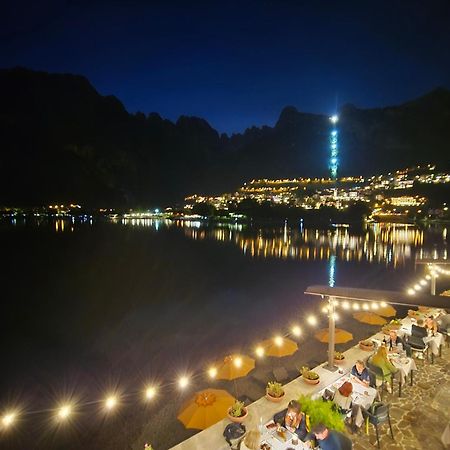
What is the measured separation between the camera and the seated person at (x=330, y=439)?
18.3 feet

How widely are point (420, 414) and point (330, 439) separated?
13.1 feet

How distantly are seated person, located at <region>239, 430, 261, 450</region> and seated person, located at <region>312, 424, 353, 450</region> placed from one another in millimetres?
1205

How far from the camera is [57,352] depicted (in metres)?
20.1

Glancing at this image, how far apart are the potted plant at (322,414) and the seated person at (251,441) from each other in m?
1.17

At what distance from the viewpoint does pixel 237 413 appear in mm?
7812

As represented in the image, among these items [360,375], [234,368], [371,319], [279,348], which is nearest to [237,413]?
[360,375]

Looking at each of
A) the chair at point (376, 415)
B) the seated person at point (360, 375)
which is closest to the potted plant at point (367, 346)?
the seated person at point (360, 375)

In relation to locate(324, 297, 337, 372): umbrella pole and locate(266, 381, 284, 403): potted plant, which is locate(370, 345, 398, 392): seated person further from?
locate(266, 381, 284, 403): potted plant

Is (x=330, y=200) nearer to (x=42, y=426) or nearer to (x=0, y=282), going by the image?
(x=0, y=282)

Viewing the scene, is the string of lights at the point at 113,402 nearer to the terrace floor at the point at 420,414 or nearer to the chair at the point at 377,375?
the terrace floor at the point at 420,414

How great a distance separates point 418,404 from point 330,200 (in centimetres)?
18421

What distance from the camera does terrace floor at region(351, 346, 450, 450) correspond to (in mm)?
6996

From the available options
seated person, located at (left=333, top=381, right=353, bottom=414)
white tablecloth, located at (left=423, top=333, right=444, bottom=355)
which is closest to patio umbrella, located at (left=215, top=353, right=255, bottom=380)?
seated person, located at (left=333, top=381, right=353, bottom=414)

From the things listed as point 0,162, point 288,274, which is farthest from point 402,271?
point 0,162
